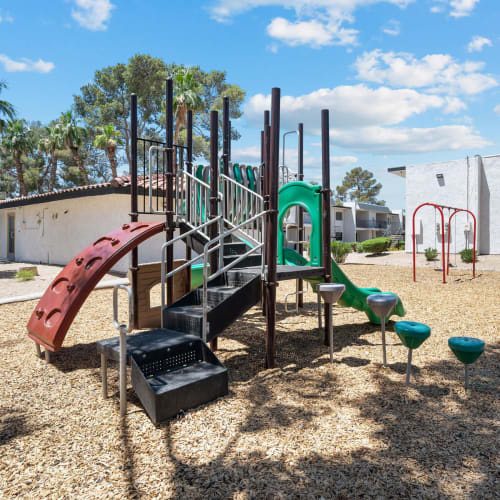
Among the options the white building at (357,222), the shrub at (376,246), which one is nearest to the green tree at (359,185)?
the white building at (357,222)

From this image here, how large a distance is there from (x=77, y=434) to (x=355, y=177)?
2658 inches

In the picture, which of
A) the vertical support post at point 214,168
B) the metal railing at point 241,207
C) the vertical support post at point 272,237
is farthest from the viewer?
the metal railing at point 241,207

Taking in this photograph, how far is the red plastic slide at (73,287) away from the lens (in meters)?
4.42

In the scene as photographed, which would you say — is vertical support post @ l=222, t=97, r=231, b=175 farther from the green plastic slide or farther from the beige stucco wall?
the beige stucco wall

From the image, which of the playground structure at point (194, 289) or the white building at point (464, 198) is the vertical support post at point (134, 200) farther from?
the white building at point (464, 198)

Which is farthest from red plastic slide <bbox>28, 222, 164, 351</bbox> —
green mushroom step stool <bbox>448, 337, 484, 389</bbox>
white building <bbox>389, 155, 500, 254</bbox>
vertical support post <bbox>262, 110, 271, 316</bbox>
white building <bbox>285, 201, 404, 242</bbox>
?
white building <bbox>285, 201, 404, 242</bbox>

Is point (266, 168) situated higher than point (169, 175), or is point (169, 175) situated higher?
point (266, 168)

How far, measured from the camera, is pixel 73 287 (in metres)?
4.67

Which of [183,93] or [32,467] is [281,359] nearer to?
[32,467]

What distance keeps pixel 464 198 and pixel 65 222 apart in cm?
2008

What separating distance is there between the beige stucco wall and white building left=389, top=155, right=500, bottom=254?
1512 cm

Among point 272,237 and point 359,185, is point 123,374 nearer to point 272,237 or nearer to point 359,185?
point 272,237

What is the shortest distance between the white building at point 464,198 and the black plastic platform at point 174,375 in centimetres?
1993

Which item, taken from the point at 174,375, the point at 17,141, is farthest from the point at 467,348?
the point at 17,141
